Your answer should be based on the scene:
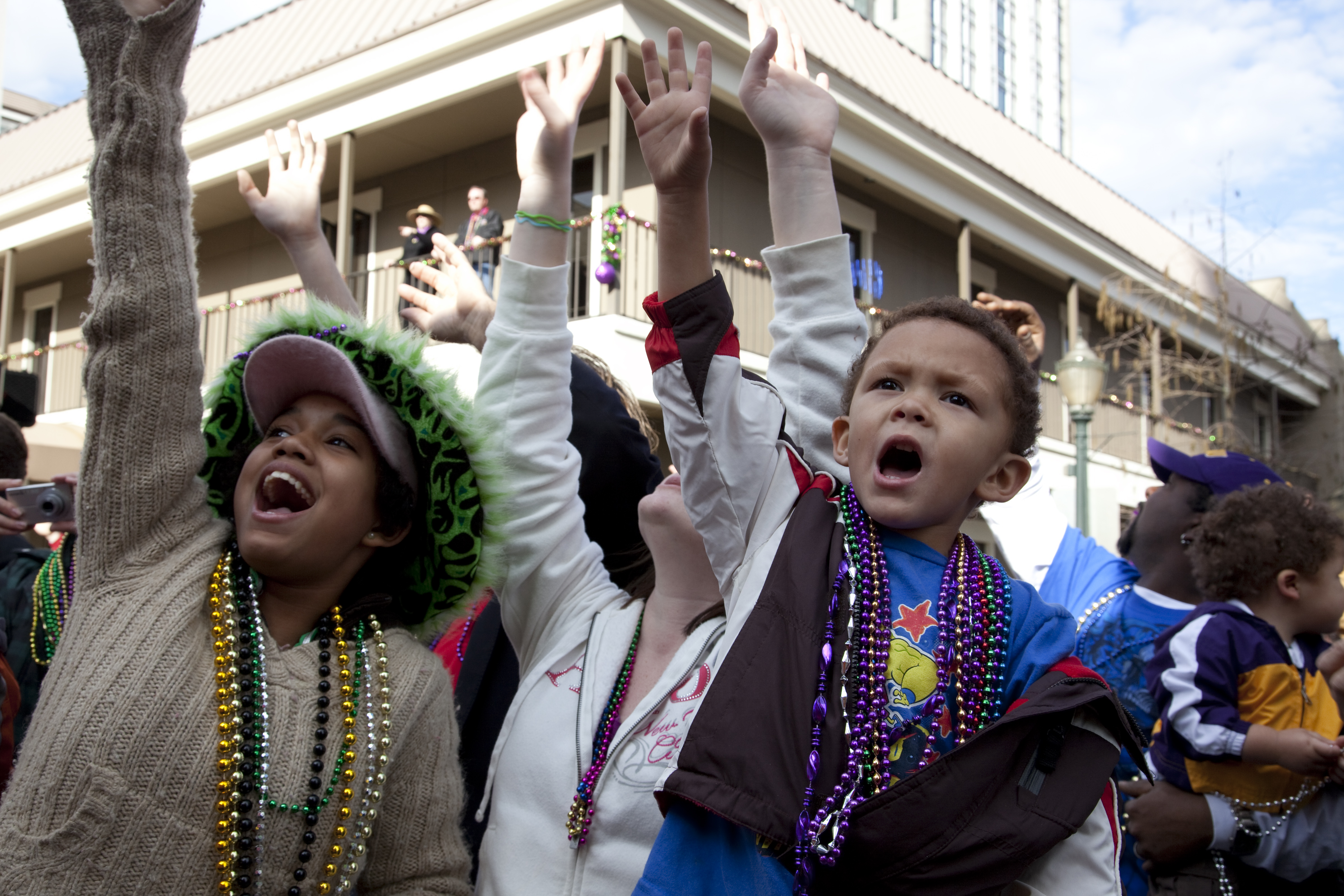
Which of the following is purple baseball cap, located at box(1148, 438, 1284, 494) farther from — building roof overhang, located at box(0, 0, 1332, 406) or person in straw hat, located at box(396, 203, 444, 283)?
person in straw hat, located at box(396, 203, 444, 283)

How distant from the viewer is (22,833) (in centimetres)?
145

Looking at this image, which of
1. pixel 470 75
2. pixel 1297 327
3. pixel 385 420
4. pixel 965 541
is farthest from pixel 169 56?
pixel 1297 327

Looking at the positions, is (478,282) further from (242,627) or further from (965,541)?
(965,541)

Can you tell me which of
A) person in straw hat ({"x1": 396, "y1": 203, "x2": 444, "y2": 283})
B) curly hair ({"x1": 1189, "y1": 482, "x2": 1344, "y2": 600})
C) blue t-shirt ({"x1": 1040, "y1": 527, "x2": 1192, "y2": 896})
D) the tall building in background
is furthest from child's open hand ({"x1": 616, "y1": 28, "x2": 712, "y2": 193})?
the tall building in background

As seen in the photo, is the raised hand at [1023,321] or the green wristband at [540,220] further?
the raised hand at [1023,321]

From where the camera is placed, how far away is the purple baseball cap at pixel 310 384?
6.10ft

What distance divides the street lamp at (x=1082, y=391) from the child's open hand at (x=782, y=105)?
7.82 meters

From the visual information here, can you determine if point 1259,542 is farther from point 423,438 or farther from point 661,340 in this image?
point 423,438

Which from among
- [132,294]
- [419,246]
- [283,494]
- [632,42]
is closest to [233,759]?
[283,494]

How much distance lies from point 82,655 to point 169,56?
0.92 meters

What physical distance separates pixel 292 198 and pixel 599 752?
4.88 feet

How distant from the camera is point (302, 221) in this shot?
2.46m

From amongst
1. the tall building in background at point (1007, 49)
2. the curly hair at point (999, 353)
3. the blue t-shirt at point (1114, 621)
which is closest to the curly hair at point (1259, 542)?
the blue t-shirt at point (1114, 621)

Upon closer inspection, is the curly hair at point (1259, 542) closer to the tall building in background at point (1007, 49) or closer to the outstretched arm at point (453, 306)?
the outstretched arm at point (453, 306)
